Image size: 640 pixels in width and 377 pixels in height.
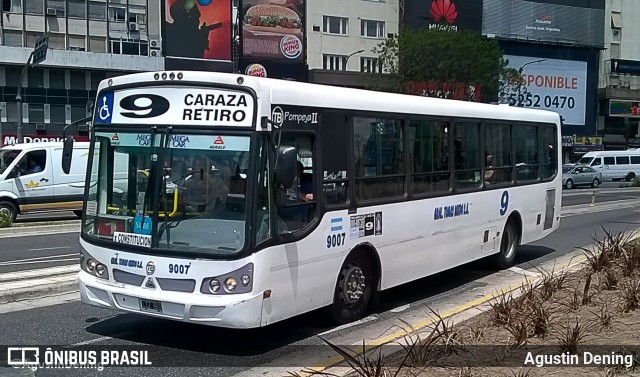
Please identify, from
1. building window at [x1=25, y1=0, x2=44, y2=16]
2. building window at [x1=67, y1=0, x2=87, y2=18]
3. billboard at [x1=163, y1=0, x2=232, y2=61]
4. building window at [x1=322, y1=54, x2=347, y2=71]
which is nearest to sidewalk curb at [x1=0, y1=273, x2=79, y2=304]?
billboard at [x1=163, y1=0, x2=232, y2=61]

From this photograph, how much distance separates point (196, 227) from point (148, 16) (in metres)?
52.1

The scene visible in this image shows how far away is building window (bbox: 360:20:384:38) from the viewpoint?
65.5 meters

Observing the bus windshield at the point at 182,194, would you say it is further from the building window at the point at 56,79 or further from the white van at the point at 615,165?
the white van at the point at 615,165

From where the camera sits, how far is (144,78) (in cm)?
810

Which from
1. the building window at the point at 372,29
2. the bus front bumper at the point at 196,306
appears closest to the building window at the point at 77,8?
the building window at the point at 372,29

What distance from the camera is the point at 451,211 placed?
36.5ft

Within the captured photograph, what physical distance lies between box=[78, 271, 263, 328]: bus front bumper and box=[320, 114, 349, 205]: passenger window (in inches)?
67.3

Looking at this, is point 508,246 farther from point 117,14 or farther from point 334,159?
point 117,14

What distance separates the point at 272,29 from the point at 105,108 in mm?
50453

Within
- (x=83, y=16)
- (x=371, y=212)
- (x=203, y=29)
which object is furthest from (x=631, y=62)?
(x=371, y=212)

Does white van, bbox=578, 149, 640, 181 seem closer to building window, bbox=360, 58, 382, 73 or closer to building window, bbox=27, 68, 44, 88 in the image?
building window, bbox=360, 58, 382, 73

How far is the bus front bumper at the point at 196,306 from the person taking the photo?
731cm

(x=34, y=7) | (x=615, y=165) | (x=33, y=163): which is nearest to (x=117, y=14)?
(x=34, y=7)

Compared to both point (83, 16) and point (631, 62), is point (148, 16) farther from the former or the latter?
point (631, 62)
